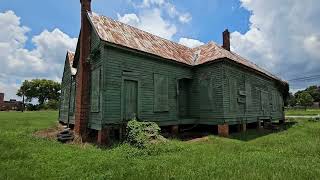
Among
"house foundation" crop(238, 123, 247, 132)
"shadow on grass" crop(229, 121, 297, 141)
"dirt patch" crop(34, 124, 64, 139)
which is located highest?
"house foundation" crop(238, 123, 247, 132)

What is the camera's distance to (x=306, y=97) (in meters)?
88.2

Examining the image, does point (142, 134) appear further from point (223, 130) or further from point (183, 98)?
point (183, 98)

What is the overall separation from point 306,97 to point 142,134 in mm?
91610

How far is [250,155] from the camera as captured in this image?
935 cm

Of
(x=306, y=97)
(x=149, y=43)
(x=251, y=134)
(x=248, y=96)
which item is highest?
(x=149, y=43)

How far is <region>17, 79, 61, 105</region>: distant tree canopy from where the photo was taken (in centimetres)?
9075

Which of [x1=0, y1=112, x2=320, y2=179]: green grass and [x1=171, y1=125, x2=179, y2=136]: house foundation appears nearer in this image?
[x1=0, y1=112, x2=320, y2=179]: green grass

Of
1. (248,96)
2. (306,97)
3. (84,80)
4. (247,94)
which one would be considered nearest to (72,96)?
(84,80)

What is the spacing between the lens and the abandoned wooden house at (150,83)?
13086 millimetres

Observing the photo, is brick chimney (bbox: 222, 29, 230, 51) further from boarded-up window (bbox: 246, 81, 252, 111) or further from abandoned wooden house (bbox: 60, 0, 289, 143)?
boarded-up window (bbox: 246, 81, 252, 111)

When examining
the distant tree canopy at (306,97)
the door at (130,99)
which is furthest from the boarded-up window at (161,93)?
the distant tree canopy at (306,97)

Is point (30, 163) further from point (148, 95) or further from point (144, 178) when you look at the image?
point (148, 95)

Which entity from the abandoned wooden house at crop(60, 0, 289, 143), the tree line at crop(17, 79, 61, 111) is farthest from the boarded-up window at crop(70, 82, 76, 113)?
the tree line at crop(17, 79, 61, 111)

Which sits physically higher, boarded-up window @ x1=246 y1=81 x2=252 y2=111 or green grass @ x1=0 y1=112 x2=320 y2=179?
boarded-up window @ x1=246 y1=81 x2=252 y2=111
